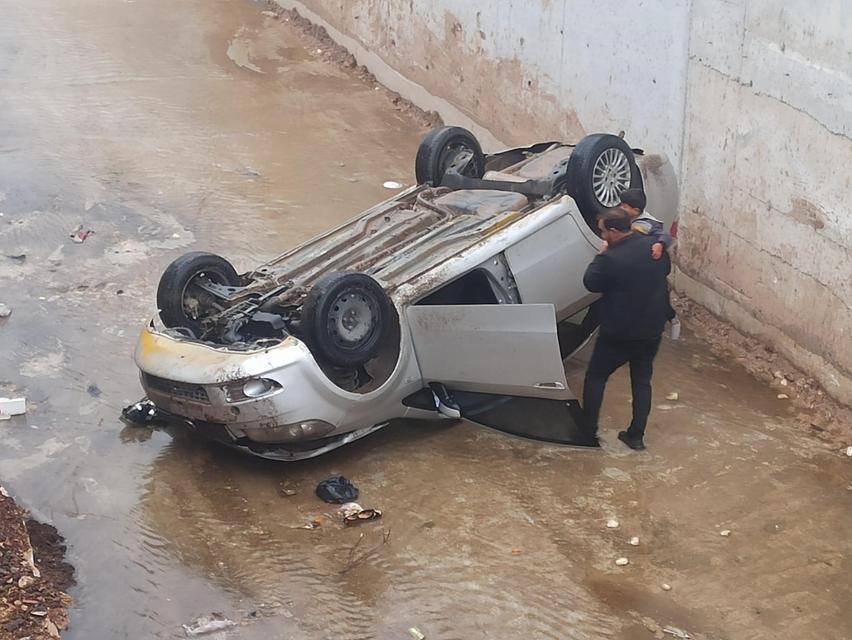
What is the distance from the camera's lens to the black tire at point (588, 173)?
795cm

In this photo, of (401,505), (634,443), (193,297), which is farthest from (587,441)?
(193,297)

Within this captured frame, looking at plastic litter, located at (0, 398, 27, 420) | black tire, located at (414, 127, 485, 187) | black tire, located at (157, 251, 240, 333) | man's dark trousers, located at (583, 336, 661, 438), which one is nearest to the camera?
man's dark trousers, located at (583, 336, 661, 438)

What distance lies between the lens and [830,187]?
794 centimetres

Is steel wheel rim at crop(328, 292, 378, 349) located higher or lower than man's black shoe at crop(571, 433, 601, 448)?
higher

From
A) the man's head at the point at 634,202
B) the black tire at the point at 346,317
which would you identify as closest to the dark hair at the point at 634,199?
the man's head at the point at 634,202

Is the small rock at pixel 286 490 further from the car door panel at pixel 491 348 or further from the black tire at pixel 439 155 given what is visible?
the black tire at pixel 439 155

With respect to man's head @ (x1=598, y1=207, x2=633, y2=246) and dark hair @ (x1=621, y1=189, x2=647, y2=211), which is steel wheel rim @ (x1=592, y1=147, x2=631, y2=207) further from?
man's head @ (x1=598, y1=207, x2=633, y2=246)

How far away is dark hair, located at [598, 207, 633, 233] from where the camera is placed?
7.25 metres

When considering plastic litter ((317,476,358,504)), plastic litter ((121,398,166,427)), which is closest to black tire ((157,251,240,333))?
plastic litter ((121,398,166,427))

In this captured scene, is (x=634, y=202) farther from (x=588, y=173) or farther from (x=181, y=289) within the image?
(x=181, y=289)

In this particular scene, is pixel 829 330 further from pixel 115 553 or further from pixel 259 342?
pixel 115 553

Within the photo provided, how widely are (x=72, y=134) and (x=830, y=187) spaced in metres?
9.14

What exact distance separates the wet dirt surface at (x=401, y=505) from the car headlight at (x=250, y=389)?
714 millimetres

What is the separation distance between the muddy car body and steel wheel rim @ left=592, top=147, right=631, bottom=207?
0.04 ft
